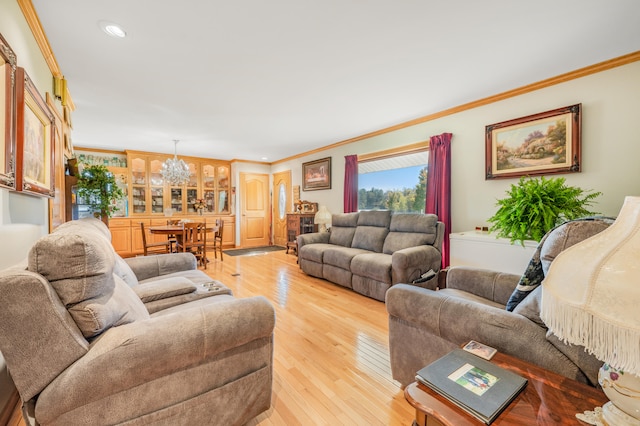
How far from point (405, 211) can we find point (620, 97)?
104 inches

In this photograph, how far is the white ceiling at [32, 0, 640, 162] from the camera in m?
1.83

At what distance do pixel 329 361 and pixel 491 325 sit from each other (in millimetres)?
1219

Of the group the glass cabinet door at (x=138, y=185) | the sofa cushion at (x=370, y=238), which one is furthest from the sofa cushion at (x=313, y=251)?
the glass cabinet door at (x=138, y=185)

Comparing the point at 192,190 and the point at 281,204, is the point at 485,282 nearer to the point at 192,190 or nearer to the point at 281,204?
the point at 281,204

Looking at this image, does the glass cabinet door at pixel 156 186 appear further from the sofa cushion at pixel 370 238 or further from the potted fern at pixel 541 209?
the potted fern at pixel 541 209

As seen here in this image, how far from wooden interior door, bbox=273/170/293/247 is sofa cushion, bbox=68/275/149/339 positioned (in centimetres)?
591

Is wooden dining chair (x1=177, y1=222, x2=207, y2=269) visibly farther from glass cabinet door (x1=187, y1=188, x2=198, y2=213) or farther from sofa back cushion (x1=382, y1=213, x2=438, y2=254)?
sofa back cushion (x1=382, y1=213, x2=438, y2=254)

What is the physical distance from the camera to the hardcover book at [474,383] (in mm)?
776

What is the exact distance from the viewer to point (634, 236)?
0.61 metres

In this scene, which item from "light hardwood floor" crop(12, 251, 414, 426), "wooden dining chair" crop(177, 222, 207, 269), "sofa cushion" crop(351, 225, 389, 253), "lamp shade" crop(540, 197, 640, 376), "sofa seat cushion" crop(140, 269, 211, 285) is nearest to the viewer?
"lamp shade" crop(540, 197, 640, 376)

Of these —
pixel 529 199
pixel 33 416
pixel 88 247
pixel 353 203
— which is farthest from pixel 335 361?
pixel 353 203

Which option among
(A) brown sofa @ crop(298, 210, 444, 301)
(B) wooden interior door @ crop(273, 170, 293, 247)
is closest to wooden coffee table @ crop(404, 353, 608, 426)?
(A) brown sofa @ crop(298, 210, 444, 301)

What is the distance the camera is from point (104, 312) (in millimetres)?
1038

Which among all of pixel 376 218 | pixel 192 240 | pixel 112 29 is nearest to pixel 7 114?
pixel 112 29
